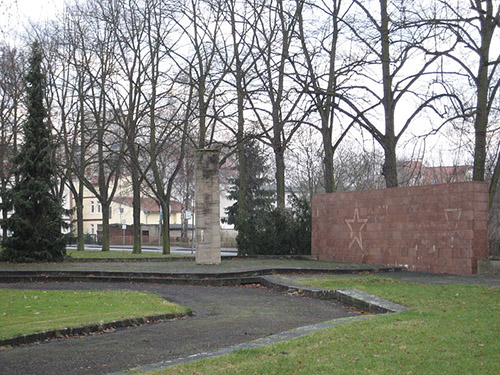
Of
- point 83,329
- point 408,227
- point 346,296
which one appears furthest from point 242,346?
point 408,227

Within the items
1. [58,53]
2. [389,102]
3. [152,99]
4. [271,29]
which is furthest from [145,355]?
[58,53]

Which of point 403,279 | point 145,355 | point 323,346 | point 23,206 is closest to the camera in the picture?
point 323,346

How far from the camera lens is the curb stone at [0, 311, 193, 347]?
10.0m

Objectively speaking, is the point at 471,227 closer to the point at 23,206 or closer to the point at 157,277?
the point at 157,277

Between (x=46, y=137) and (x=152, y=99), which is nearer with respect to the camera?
(x=46, y=137)

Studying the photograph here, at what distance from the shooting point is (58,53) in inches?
1373

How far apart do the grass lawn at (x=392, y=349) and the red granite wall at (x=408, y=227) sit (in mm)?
8222

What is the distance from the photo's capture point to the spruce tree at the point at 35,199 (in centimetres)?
2839

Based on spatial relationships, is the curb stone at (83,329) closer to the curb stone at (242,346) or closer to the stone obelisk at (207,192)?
the curb stone at (242,346)

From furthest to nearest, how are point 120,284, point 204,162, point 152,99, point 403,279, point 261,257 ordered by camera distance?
point 152,99
point 261,257
point 204,162
point 120,284
point 403,279

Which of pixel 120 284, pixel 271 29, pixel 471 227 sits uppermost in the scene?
pixel 271 29

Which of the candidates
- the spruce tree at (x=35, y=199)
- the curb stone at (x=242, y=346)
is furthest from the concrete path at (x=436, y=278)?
the spruce tree at (x=35, y=199)

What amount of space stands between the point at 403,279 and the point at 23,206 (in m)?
17.2

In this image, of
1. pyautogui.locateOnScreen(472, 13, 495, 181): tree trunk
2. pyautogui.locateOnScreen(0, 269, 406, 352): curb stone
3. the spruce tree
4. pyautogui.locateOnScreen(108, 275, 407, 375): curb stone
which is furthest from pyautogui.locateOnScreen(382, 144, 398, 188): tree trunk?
the spruce tree
